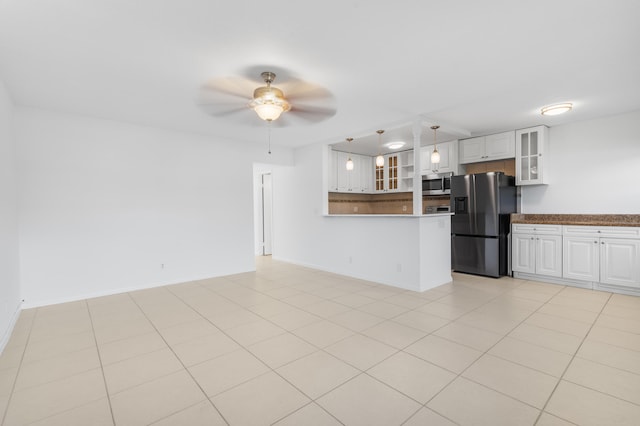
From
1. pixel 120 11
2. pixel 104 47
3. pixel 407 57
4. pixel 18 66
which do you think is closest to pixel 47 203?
pixel 18 66

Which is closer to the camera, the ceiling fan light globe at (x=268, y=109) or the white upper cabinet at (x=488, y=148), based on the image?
the ceiling fan light globe at (x=268, y=109)

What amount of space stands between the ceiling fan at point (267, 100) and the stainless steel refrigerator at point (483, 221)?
2.89 meters

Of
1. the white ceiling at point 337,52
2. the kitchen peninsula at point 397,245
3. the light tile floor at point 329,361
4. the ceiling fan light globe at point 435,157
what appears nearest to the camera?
the light tile floor at point 329,361

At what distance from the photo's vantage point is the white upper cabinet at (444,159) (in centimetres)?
573

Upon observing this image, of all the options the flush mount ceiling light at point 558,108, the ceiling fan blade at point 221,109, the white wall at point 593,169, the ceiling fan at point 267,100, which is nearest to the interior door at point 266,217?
the ceiling fan at point 267,100

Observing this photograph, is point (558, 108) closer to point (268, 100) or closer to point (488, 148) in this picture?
point (488, 148)

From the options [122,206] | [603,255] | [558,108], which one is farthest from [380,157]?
[122,206]

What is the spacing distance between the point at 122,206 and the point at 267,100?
3.04m

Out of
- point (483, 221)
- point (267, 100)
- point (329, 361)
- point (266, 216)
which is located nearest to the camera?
point (329, 361)

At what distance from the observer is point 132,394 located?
1978 mm

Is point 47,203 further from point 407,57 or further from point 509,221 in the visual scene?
point 509,221

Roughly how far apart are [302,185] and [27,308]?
4537mm

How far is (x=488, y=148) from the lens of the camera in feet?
17.5

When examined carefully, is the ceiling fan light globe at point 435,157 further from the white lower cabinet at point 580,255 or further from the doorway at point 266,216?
the doorway at point 266,216
